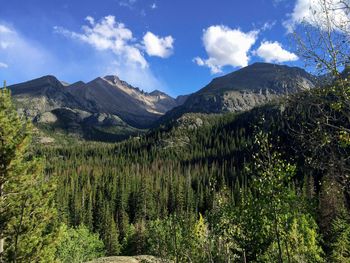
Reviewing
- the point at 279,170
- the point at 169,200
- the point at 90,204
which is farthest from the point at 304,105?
the point at 169,200

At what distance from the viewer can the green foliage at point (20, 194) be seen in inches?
888

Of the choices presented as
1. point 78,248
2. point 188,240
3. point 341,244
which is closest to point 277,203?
point 188,240

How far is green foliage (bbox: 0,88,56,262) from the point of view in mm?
22547

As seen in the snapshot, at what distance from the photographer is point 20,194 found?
23.1 meters

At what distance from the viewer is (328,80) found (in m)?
9.18

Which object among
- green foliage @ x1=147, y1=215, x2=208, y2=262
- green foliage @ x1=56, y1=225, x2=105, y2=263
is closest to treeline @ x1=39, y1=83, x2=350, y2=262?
green foliage @ x1=147, y1=215, x2=208, y2=262

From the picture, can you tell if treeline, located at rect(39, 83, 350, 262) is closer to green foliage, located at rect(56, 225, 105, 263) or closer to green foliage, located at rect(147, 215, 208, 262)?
green foliage, located at rect(147, 215, 208, 262)

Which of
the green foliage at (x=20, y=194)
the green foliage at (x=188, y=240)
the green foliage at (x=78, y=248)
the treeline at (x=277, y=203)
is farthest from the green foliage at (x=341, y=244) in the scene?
the green foliage at (x=78, y=248)

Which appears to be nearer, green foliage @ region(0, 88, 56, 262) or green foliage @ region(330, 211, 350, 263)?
green foliage @ region(0, 88, 56, 262)

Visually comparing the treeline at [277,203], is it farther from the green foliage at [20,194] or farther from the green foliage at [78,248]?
the green foliage at [78,248]

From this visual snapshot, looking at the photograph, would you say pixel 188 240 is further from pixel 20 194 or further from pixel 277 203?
pixel 20 194

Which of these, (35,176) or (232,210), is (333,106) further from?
(35,176)

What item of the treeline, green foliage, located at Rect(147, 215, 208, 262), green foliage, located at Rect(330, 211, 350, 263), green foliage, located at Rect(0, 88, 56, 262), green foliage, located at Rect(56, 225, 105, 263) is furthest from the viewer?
green foliage, located at Rect(56, 225, 105, 263)

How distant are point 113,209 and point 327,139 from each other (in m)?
108
